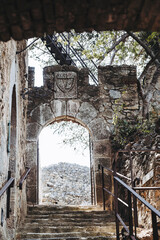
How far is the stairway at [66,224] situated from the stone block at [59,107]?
231cm

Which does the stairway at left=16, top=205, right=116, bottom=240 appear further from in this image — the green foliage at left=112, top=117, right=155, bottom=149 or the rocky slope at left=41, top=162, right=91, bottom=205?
the rocky slope at left=41, top=162, right=91, bottom=205

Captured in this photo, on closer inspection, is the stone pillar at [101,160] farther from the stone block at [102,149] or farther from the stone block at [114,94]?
the stone block at [114,94]

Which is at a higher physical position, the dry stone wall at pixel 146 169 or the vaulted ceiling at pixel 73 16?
the vaulted ceiling at pixel 73 16

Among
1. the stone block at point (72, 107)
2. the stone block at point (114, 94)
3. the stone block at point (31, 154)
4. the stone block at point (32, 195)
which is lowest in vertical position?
the stone block at point (32, 195)

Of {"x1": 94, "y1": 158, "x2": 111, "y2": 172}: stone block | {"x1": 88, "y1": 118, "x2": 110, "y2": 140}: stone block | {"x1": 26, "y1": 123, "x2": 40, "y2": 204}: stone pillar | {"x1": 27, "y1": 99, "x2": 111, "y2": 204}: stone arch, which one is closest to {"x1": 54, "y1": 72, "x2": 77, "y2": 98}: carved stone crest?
{"x1": 27, "y1": 99, "x2": 111, "y2": 204}: stone arch

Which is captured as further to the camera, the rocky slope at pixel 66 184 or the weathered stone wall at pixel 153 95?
the rocky slope at pixel 66 184

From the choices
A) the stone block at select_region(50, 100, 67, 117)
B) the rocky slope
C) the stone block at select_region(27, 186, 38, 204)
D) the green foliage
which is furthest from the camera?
the rocky slope

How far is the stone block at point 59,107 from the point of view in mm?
7125

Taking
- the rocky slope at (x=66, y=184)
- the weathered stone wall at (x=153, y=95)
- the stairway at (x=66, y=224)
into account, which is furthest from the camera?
the rocky slope at (x=66, y=184)

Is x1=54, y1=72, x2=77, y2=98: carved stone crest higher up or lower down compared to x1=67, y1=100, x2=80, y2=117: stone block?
higher up

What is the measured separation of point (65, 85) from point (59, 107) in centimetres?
57

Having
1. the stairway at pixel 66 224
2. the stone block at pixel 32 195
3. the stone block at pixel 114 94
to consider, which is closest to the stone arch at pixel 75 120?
the stone block at pixel 32 195

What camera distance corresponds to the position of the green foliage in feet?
21.5

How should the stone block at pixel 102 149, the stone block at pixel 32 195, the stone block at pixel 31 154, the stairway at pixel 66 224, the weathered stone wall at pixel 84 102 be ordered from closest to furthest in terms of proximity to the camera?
the stairway at pixel 66 224 < the stone block at pixel 32 195 < the stone block at pixel 31 154 < the stone block at pixel 102 149 < the weathered stone wall at pixel 84 102
